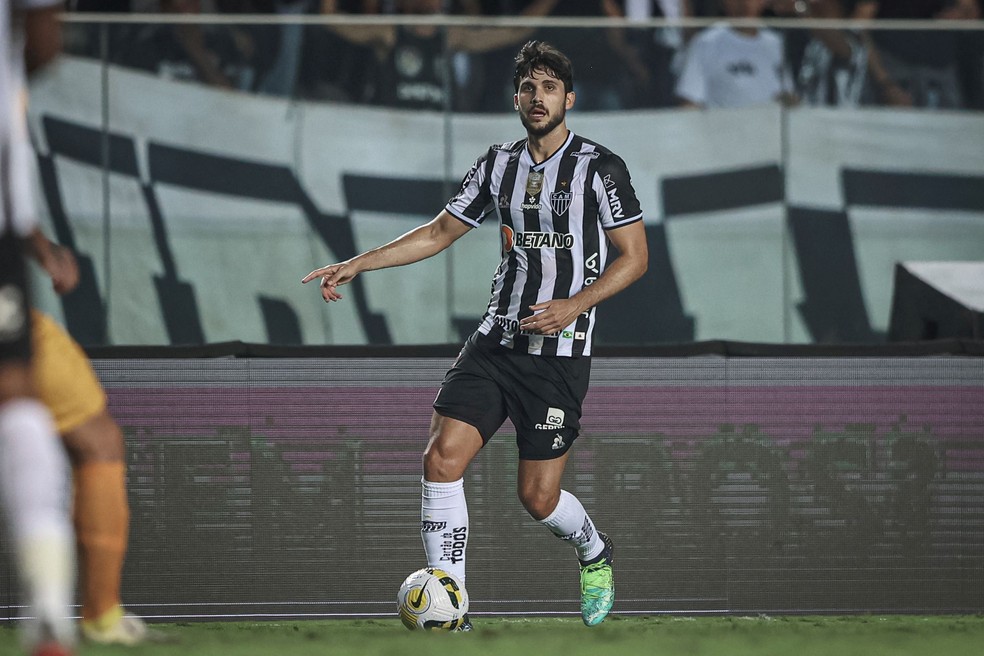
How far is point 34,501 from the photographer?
106 inches

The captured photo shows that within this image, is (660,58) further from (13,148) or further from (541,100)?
(13,148)

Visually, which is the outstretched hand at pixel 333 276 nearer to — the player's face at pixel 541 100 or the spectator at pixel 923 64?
the player's face at pixel 541 100

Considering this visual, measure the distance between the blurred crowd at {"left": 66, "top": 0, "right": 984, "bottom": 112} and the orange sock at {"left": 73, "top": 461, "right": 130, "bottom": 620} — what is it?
604cm

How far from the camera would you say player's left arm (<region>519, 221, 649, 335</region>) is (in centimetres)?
504

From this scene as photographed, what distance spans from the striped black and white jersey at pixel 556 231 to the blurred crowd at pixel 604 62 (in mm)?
4021

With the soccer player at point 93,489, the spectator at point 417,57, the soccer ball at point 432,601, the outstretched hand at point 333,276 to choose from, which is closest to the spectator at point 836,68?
the spectator at point 417,57

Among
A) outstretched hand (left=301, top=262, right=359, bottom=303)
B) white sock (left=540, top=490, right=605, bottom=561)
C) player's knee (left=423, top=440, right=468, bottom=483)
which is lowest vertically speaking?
white sock (left=540, top=490, right=605, bottom=561)

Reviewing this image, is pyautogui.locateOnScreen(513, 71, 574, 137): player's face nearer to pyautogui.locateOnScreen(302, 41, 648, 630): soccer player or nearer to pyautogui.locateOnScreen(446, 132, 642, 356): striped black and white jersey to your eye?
pyautogui.locateOnScreen(302, 41, 648, 630): soccer player

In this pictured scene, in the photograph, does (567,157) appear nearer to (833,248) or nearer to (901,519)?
(901,519)

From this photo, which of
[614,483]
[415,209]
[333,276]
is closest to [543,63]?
[333,276]

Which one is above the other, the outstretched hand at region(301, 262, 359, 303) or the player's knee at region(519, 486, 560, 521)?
the outstretched hand at region(301, 262, 359, 303)

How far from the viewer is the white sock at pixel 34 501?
2.64m

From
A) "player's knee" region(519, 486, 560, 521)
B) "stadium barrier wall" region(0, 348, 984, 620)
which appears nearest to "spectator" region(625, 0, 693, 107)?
"stadium barrier wall" region(0, 348, 984, 620)

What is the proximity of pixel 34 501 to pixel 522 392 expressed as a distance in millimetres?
2834
